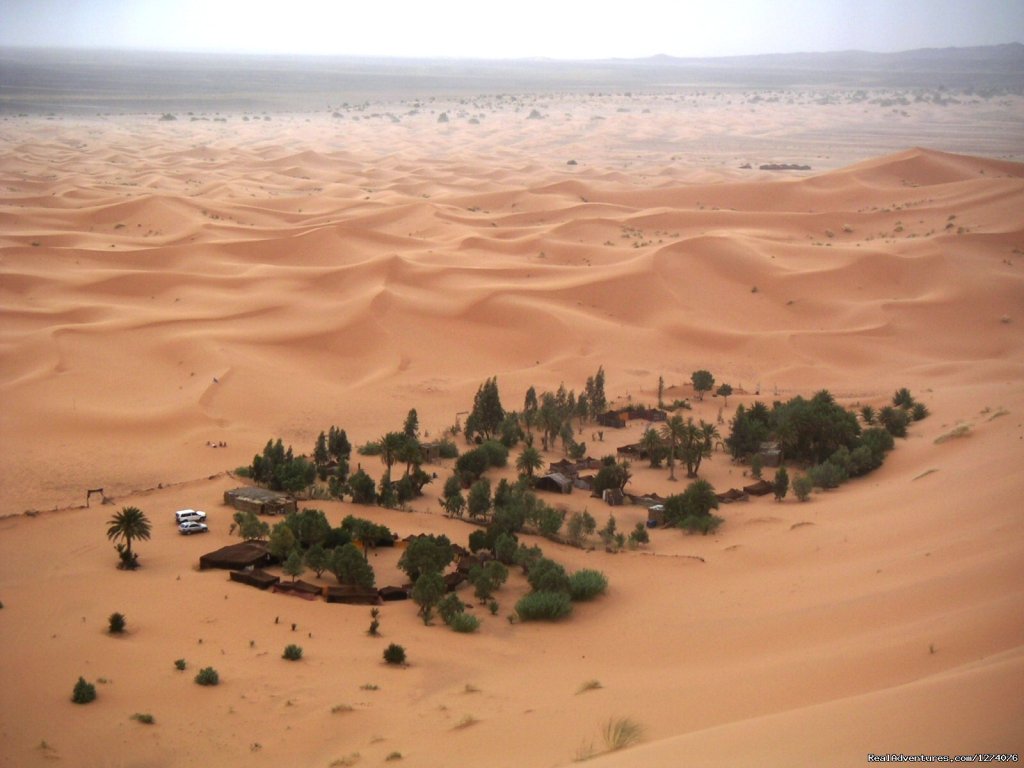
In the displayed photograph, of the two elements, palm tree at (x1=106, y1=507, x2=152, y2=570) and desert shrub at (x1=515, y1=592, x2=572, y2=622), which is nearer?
desert shrub at (x1=515, y1=592, x2=572, y2=622)

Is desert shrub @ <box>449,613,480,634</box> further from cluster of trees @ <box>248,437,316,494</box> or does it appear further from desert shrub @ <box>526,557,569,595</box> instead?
cluster of trees @ <box>248,437,316,494</box>

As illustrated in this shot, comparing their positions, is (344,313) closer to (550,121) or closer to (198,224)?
(198,224)

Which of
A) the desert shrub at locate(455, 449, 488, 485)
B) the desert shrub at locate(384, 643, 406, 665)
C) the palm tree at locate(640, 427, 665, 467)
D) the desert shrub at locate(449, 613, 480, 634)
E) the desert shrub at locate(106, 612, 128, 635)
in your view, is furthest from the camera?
the palm tree at locate(640, 427, 665, 467)

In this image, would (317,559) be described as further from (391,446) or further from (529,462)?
(529,462)

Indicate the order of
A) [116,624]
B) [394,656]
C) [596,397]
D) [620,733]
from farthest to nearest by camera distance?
[596,397] < [116,624] < [394,656] < [620,733]

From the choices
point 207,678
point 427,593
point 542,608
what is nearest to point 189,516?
point 427,593

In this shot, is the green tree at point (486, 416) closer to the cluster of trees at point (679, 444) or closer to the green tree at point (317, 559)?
the cluster of trees at point (679, 444)

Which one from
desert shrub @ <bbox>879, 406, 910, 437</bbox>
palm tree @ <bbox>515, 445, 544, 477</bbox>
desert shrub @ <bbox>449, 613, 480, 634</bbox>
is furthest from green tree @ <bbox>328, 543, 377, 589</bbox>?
desert shrub @ <bbox>879, 406, 910, 437</bbox>

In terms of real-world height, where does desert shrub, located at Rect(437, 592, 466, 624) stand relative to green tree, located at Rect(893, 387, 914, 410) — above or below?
below
